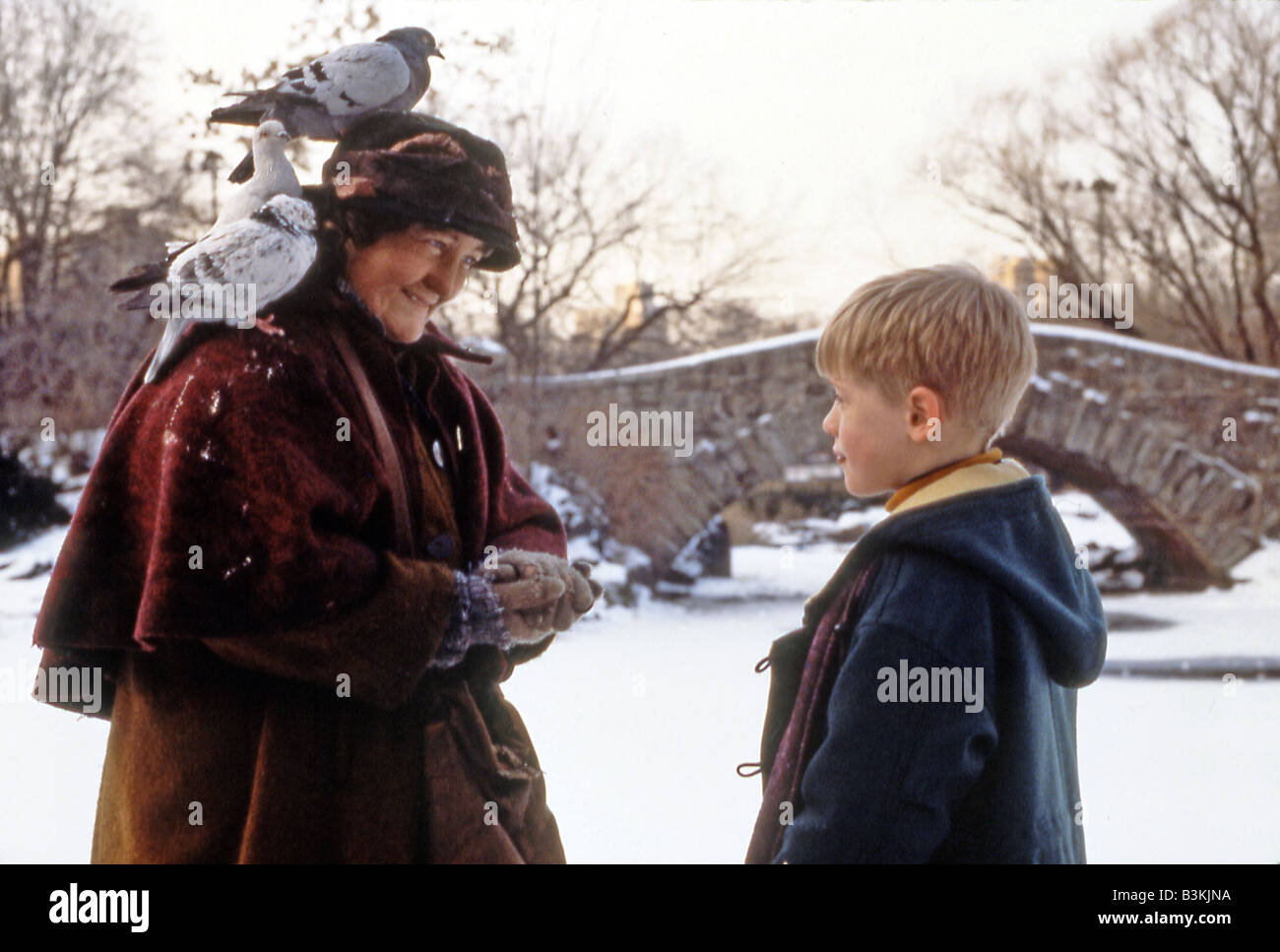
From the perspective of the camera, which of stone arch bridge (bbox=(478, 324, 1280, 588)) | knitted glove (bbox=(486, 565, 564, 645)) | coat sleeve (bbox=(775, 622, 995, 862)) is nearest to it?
coat sleeve (bbox=(775, 622, 995, 862))

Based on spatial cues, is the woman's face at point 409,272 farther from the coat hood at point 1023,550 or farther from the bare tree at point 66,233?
the bare tree at point 66,233

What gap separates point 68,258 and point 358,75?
2.68 meters

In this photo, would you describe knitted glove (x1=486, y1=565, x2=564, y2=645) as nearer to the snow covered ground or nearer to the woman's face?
the woman's face

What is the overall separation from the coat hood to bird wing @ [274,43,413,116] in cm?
74

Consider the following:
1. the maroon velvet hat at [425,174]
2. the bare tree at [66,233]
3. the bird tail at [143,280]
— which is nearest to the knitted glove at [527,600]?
the maroon velvet hat at [425,174]

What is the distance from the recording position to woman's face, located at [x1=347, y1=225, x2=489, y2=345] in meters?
1.18

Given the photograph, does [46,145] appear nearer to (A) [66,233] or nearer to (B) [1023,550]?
(A) [66,233]

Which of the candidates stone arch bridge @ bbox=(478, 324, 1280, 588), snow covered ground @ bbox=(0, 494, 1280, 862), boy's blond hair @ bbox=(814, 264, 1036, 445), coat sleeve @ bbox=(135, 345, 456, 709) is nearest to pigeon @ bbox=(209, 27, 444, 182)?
coat sleeve @ bbox=(135, 345, 456, 709)

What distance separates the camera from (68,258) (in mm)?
3469

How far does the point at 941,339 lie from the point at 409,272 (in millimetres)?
561

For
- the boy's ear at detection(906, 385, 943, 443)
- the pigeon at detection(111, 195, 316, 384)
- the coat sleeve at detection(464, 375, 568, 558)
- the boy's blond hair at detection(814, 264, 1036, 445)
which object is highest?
the pigeon at detection(111, 195, 316, 384)

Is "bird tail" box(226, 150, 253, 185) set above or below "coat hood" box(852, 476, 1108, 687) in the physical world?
above

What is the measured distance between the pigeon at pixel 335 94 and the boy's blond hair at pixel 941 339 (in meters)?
0.59
